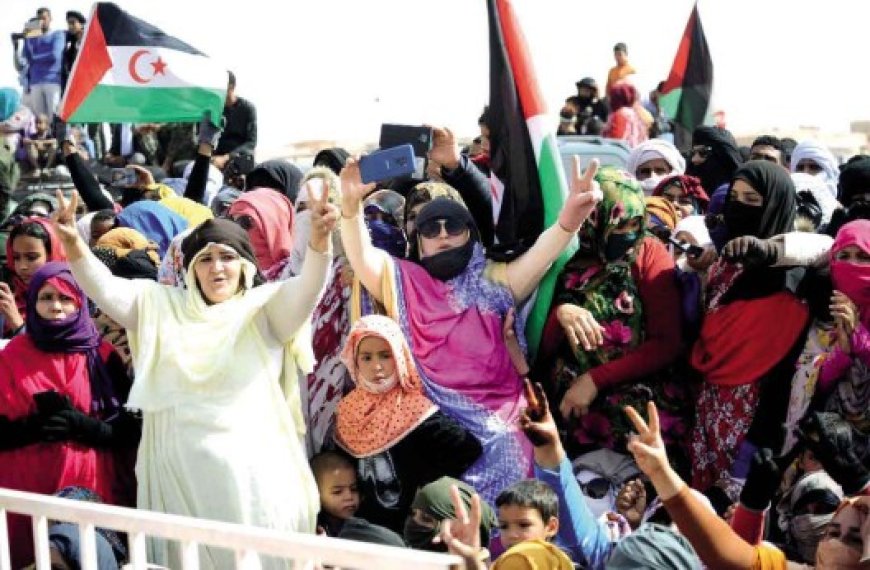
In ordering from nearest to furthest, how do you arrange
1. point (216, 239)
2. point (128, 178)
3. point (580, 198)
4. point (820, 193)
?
1. point (216, 239)
2. point (580, 198)
3. point (820, 193)
4. point (128, 178)

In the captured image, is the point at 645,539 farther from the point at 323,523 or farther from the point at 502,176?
the point at 502,176

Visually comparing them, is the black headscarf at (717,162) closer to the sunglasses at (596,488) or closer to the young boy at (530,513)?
the sunglasses at (596,488)

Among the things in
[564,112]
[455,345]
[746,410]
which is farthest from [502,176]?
[564,112]

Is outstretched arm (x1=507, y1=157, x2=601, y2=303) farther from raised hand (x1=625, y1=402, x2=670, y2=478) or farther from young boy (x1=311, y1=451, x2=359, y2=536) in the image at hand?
raised hand (x1=625, y1=402, x2=670, y2=478)

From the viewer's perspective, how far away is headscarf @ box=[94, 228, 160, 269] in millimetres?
6254

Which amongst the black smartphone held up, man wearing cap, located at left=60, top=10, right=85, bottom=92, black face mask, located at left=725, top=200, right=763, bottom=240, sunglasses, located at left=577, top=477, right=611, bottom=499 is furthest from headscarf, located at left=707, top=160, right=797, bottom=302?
man wearing cap, located at left=60, top=10, right=85, bottom=92

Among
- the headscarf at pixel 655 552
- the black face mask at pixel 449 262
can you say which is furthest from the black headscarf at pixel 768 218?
the headscarf at pixel 655 552

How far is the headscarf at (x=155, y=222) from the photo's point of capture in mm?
6734

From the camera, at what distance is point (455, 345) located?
514 cm

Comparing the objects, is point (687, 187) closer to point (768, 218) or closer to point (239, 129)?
point (768, 218)

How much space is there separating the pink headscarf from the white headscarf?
790 millimetres

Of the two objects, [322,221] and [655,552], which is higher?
[322,221]

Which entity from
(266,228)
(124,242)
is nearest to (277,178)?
(124,242)

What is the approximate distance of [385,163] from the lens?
192 inches
